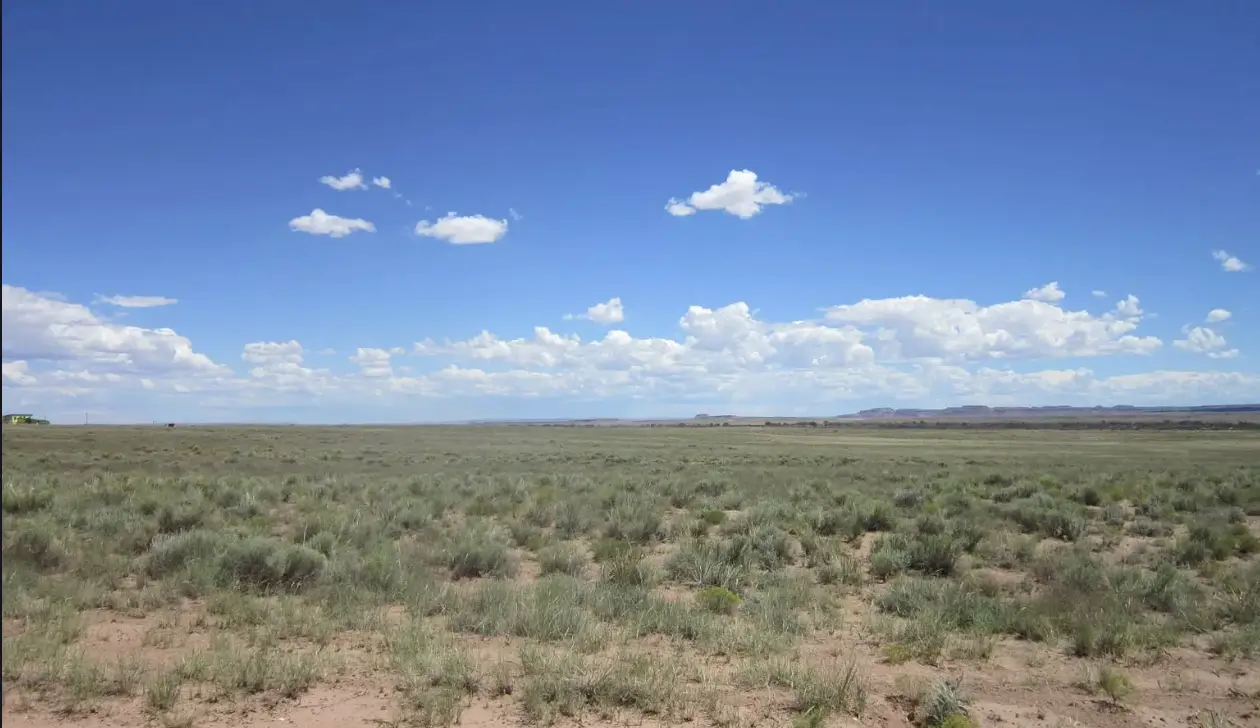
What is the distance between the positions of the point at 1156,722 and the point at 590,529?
11908mm

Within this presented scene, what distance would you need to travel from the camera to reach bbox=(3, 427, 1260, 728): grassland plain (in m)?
6.90

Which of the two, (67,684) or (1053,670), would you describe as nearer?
(67,684)

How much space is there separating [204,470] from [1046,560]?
102 feet

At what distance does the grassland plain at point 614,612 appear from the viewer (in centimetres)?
690

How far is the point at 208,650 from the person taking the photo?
7.83m

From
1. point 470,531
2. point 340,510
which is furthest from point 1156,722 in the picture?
point 340,510

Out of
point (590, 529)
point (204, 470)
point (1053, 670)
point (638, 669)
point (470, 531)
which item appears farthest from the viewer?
point (204, 470)

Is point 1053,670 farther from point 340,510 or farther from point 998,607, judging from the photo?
point 340,510

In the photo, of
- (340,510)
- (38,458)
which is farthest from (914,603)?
(38,458)

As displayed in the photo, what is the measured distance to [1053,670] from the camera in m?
8.24

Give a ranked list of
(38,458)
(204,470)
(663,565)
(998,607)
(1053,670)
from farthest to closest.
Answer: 1. (38,458)
2. (204,470)
3. (663,565)
4. (998,607)
5. (1053,670)

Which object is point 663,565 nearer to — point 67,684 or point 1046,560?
point 1046,560

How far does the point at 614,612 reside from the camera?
9.82 metres

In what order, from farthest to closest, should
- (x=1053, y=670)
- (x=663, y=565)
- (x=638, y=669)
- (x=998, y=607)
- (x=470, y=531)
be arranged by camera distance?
(x=470, y=531), (x=663, y=565), (x=998, y=607), (x=1053, y=670), (x=638, y=669)
